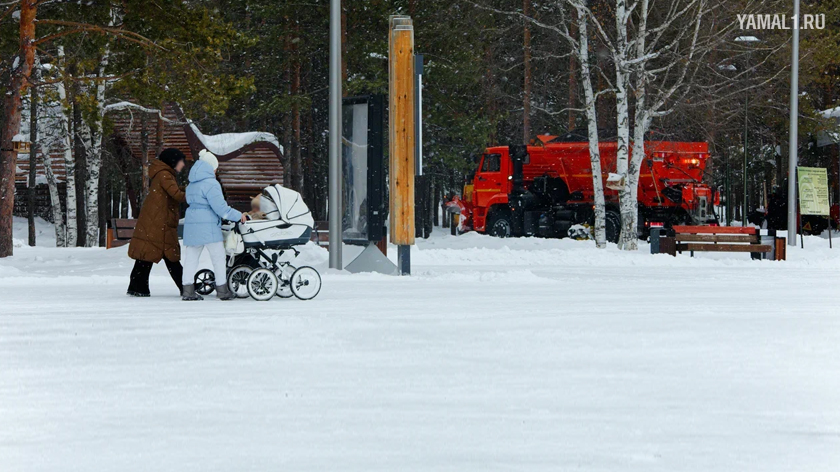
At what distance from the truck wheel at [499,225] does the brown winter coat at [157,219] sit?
21.5 metres

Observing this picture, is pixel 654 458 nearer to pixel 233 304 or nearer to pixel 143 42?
pixel 233 304

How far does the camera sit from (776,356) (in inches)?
337

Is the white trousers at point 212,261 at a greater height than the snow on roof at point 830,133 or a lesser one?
lesser

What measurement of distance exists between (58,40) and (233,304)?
43.0 feet

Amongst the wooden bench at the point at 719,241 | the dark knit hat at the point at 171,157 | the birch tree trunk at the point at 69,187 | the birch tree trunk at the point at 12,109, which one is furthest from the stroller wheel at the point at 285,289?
the birch tree trunk at the point at 69,187

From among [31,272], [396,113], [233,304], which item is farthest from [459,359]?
[31,272]

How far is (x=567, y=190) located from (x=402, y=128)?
1719 centimetres

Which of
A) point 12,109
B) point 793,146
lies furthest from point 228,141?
point 793,146

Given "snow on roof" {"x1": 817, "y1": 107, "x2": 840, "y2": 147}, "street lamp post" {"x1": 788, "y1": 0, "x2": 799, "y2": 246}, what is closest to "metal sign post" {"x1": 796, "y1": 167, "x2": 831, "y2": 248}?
"street lamp post" {"x1": 788, "y1": 0, "x2": 799, "y2": 246}

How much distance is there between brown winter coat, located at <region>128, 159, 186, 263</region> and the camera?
1275 centimetres

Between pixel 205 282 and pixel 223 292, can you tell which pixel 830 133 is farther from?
pixel 223 292

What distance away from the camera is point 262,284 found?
12711 millimetres

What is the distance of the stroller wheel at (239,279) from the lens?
41.8 ft

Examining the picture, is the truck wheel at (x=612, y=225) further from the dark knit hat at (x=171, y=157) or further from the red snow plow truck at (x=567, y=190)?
the dark knit hat at (x=171, y=157)
